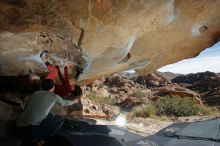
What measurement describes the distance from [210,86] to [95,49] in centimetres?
2883

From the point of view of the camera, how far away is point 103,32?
17.0 feet

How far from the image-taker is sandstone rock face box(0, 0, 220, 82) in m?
4.37

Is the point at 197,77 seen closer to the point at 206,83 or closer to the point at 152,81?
the point at 206,83

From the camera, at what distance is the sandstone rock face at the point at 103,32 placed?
4371mm

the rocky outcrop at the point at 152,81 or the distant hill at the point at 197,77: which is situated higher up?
the distant hill at the point at 197,77

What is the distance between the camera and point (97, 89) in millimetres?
23359

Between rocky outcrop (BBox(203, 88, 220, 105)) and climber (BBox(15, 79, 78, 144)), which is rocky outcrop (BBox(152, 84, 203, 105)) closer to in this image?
rocky outcrop (BBox(203, 88, 220, 105))

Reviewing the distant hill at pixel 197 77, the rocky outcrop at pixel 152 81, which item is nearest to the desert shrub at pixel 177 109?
the rocky outcrop at pixel 152 81

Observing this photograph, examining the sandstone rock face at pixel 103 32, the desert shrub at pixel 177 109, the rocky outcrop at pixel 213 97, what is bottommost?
the desert shrub at pixel 177 109

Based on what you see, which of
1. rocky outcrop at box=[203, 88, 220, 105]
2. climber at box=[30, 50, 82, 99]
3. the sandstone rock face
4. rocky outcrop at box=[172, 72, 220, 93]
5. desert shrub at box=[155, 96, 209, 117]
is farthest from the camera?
rocky outcrop at box=[172, 72, 220, 93]

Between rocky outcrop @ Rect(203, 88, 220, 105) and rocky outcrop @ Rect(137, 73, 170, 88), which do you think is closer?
rocky outcrop @ Rect(203, 88, 220, 105)

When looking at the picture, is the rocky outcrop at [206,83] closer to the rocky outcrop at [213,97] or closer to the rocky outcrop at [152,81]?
the rocky outcrop at [152,81]

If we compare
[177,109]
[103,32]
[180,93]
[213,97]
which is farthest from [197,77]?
[103,32]

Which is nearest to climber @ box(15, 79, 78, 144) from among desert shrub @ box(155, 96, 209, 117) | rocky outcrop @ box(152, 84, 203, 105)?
desert shrub @ box(155, 96, 209, 117)
